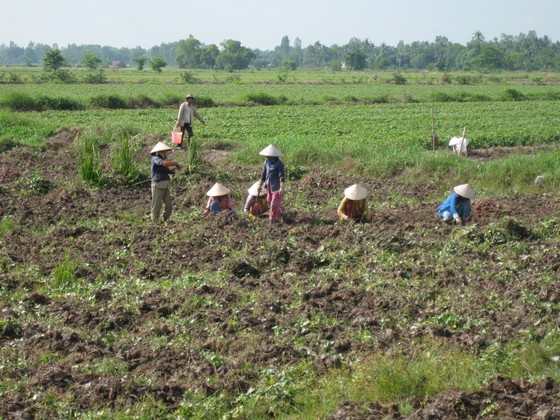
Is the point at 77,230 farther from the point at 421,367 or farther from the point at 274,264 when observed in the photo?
the point at 421,367

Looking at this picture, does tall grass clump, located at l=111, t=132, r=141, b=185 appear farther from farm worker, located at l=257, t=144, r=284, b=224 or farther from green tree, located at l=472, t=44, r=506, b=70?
green tree, located at l=472, t=44, r=506, b=70

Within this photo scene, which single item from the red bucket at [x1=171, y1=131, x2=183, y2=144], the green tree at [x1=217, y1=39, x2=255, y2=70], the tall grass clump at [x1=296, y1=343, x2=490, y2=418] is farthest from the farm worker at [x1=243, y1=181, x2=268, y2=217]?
the green tree at [x1=217, y1=39, x2=255, y2=70]

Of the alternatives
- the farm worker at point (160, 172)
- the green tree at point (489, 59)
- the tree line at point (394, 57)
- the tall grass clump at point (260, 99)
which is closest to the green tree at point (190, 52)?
the tree line at point (394, 57)

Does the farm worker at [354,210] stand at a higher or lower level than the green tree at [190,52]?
lower

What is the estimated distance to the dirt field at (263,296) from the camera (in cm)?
628

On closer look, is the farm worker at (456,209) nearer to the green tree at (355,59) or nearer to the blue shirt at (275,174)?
the blue shirt at (275,174)

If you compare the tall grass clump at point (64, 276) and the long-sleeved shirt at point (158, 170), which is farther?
the long-sleeved shirt at point (158, 170)

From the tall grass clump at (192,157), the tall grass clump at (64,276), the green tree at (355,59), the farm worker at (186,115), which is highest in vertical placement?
the green tree at (355,59)

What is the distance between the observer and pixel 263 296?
851cm

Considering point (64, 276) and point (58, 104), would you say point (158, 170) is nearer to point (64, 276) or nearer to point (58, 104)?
point (64, 276)

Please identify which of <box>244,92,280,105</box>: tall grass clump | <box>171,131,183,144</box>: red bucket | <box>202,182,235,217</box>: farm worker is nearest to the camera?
<box>202,182,235,217</box>: farm worker

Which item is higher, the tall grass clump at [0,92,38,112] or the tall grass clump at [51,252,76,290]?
the tall grass clump at [0,92,38,112]

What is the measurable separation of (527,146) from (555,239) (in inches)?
474

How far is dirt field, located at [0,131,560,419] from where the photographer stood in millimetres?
6277
